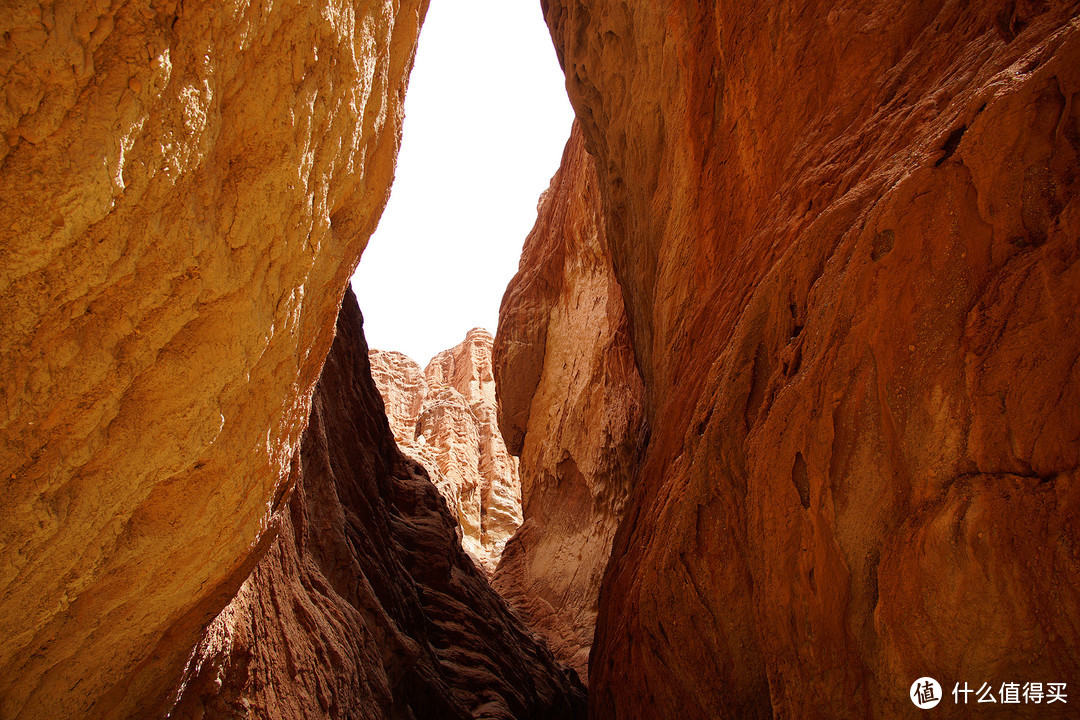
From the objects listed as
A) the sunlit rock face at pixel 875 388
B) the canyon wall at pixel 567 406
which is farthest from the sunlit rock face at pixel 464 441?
the sunlit rock face at pixel 875 388

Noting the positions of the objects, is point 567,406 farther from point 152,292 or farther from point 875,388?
point 152,292

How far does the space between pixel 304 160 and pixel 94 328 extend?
3.59ft

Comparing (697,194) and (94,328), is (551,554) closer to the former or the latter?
(697,194)

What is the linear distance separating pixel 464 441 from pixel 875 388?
23319mm

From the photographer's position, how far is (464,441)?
2642 cm

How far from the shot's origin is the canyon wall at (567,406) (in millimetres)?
12258

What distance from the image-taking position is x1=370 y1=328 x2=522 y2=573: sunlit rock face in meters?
23.6

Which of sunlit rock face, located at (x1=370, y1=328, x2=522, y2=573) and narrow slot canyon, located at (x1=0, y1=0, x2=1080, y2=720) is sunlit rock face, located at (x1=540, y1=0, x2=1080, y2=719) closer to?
narrow slot canyon, located at (x1=0, y1=0, x2=1080, y2=720)

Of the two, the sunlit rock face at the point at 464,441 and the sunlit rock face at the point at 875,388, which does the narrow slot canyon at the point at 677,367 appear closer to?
the sunlit rock face at the point at 875,388

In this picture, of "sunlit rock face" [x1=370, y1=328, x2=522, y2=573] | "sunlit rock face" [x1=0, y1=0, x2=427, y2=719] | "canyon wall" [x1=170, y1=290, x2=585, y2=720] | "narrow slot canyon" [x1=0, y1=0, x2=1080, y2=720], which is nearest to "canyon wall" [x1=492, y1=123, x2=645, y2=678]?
"canyon wall" [x1=170, y1=290, x2=585, y2=720]

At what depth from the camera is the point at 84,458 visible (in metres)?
2.42

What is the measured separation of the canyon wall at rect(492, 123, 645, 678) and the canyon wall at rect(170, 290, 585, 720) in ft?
6.31

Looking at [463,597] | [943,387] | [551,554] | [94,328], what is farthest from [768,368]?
[551,554]

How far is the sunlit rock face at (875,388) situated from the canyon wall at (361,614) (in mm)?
2459
